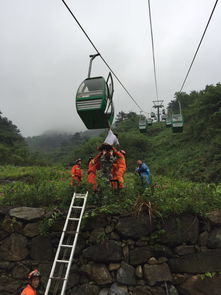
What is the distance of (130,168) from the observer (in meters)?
32.5

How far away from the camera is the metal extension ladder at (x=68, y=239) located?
4.98 m

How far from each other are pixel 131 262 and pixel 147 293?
0.68m

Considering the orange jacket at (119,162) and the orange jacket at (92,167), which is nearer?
the orange jacket at (119,162)

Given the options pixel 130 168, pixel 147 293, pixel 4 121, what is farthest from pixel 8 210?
pixel 4 121

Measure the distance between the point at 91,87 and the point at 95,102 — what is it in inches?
28.5

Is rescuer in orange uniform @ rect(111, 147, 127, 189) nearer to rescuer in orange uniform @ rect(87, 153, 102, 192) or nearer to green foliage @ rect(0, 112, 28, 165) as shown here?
rescuer in orange uniform @ rect(87, 153, 102, 192)

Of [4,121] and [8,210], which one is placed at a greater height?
[4,121]

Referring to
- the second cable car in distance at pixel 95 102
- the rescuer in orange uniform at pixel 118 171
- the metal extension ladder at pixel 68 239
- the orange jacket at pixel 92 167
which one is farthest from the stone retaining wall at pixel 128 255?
the second cable car in distance at pixel 95 102

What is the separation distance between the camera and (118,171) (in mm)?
6398

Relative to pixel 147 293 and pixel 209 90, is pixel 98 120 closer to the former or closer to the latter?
pixel 147 293

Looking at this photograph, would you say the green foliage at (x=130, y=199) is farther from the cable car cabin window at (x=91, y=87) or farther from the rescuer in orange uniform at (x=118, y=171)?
the cable car cabin window at (x=91, y=87)

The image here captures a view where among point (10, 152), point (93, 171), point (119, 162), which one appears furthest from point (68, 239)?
point (10, 152)

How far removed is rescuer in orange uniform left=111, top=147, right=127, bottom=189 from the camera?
6.33 meters

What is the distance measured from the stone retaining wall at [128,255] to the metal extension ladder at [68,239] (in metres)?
0.22
